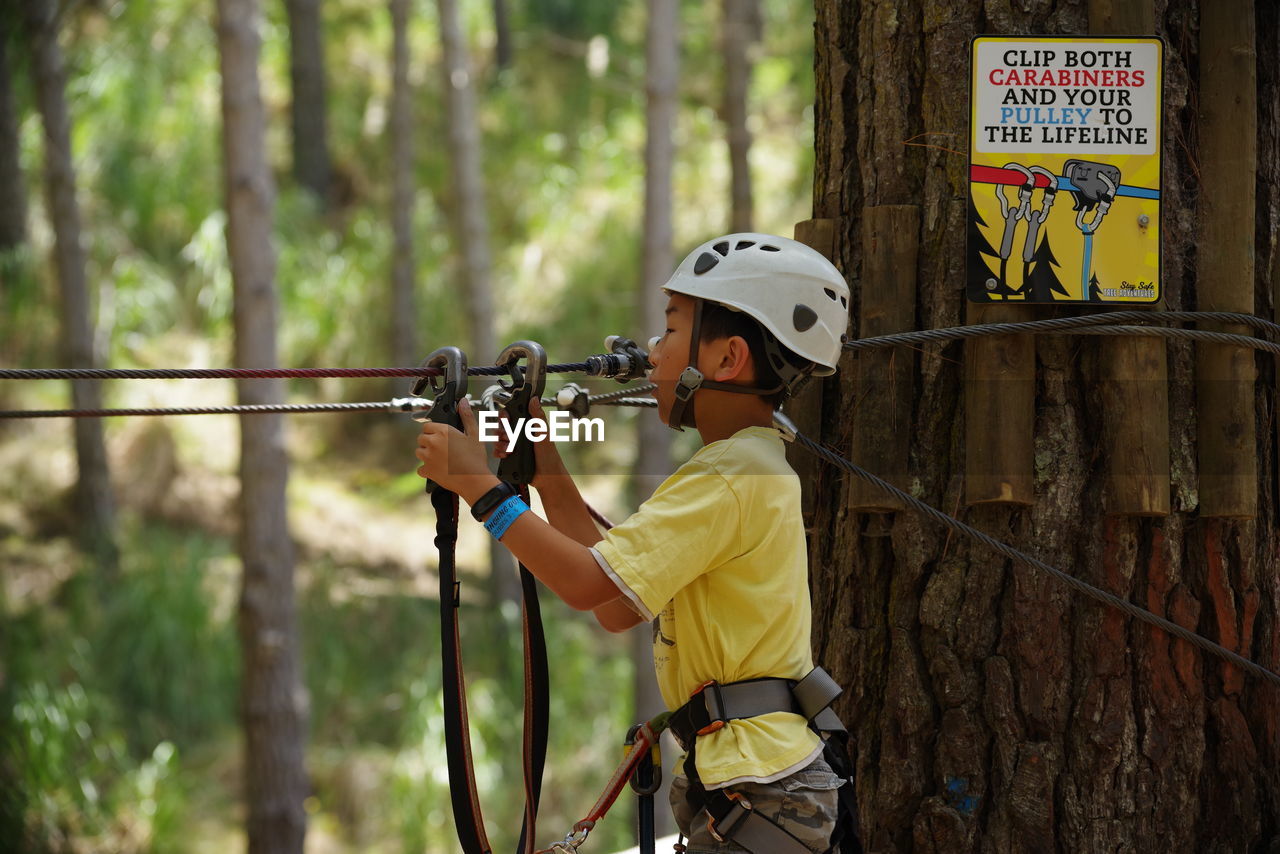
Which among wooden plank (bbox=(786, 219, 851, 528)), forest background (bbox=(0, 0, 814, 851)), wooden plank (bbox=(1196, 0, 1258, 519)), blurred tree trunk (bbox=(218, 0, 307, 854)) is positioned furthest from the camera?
forest background (bbox=(0, 0, 814, 851))

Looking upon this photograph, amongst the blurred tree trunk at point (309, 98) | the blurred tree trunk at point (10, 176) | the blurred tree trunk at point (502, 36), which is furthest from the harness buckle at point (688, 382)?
the blurred tree trunk at point (502, 36)

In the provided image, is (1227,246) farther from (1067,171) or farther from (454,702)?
(454,702)

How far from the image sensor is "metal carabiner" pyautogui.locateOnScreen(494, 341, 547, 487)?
2.19 metres

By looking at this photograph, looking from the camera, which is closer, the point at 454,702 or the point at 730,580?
the point at 730,580

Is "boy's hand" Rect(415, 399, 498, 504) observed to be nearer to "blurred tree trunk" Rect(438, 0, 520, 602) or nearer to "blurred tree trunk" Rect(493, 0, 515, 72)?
"blurred tree trunk" Rect(438, 0, 520, 602)

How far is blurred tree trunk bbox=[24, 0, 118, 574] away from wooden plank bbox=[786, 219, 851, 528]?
836cm

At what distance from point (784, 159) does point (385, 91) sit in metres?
5.53

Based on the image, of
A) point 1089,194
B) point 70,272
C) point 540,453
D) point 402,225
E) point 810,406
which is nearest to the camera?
point 540,453

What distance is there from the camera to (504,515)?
6.73 ft

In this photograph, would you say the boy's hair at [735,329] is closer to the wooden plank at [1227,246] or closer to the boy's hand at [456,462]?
the boy's hand at [456,462]

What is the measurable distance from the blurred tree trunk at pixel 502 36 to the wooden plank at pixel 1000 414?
13413 millimetres

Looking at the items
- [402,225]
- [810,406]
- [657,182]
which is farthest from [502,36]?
[810,406]

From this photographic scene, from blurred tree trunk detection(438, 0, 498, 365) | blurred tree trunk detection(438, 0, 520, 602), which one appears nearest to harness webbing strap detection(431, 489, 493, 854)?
blurred tree trunk detection(438, 0, 520, 602)

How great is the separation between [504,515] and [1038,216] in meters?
1.13
